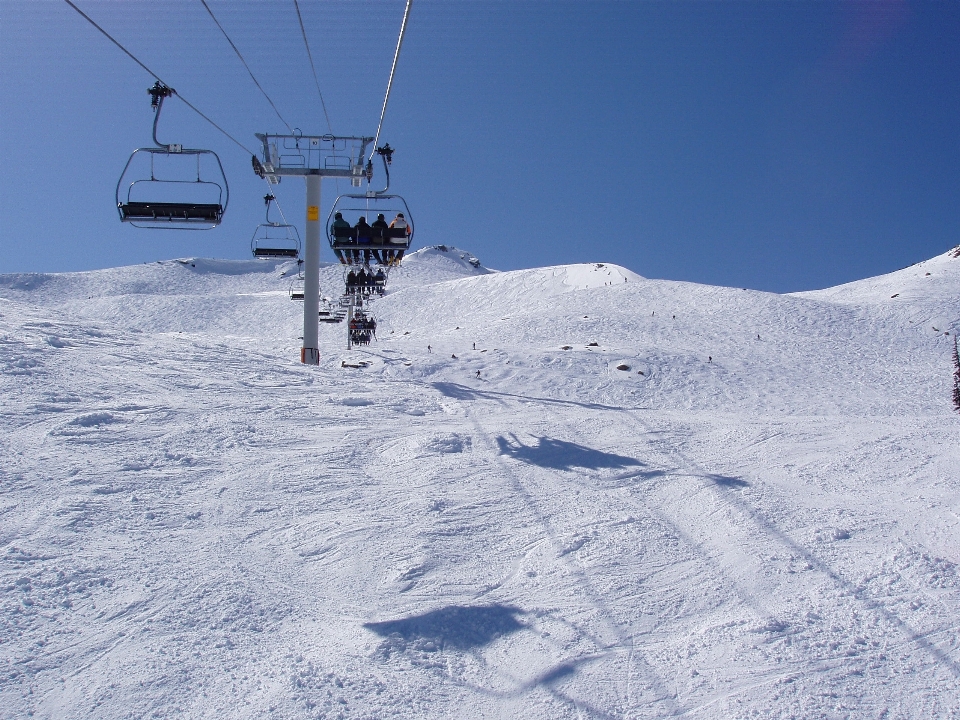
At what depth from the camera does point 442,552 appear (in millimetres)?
5859

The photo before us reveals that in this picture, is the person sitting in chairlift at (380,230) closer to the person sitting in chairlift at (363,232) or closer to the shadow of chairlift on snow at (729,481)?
the person sitting in chairlift at (363,232)

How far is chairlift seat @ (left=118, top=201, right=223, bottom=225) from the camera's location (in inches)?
416

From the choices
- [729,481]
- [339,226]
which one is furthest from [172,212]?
[729,481]

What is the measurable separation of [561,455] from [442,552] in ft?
12.1

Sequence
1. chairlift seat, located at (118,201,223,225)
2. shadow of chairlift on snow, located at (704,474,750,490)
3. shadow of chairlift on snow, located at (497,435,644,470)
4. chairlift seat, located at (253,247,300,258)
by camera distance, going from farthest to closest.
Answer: chairlift seat, located at (253,247,300,258)
chairlift seat, located at (118,201,223,225)
shadow of chairlift on snow, located at (497,435,644,470)
shadow of chairlift on snow, located at (704,474,750,490)

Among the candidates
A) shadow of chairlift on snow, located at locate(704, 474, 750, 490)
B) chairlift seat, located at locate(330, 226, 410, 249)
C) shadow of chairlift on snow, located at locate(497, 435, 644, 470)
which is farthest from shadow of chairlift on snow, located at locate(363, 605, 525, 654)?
chairlift seat, located at locate(330, 226, 410, 249)

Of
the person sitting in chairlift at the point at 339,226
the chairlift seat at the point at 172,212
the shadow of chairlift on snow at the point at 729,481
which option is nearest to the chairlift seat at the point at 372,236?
the person sitting in chairlift at the point at 339,226

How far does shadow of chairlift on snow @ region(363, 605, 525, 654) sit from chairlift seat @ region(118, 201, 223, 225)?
26.5 feet

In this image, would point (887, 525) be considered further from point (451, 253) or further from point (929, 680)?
point (451, 253)

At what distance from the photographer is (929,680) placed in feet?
13.6

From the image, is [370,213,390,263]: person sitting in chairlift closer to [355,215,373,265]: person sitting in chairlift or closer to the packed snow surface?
[355,215,373,265]: person sitting in chairlift

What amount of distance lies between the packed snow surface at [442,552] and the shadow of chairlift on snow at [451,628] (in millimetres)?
22

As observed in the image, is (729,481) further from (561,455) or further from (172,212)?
(172,212)

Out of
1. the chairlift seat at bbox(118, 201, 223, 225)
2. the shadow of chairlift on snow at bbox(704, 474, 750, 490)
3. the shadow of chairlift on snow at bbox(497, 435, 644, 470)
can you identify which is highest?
the chairlift seat at bbox(118, 201, 223, 225)
